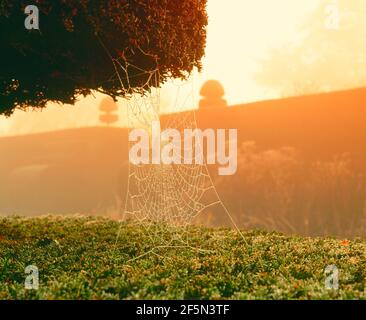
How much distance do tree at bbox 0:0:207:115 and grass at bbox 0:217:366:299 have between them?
149 inches

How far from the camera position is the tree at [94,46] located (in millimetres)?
13859

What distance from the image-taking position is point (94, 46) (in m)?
14.6

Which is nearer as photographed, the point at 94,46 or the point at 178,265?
the point at 178,265

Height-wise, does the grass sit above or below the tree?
below

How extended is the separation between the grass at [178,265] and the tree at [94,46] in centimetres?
379

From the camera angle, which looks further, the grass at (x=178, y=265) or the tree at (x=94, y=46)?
the tree at (x=94, y=46)

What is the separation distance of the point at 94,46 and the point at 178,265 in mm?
5398

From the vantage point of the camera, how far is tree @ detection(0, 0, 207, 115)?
13.9 metres

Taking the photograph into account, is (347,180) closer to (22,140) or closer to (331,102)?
(331,102)

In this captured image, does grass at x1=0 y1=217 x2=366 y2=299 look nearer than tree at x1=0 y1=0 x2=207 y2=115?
Yes

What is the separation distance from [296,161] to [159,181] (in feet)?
36.7

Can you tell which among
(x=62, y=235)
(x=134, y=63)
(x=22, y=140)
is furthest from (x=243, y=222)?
(x=22, y=140)

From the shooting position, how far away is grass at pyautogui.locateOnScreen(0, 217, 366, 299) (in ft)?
33.6

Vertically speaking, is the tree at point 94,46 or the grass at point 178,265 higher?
the tree at point 94,46
